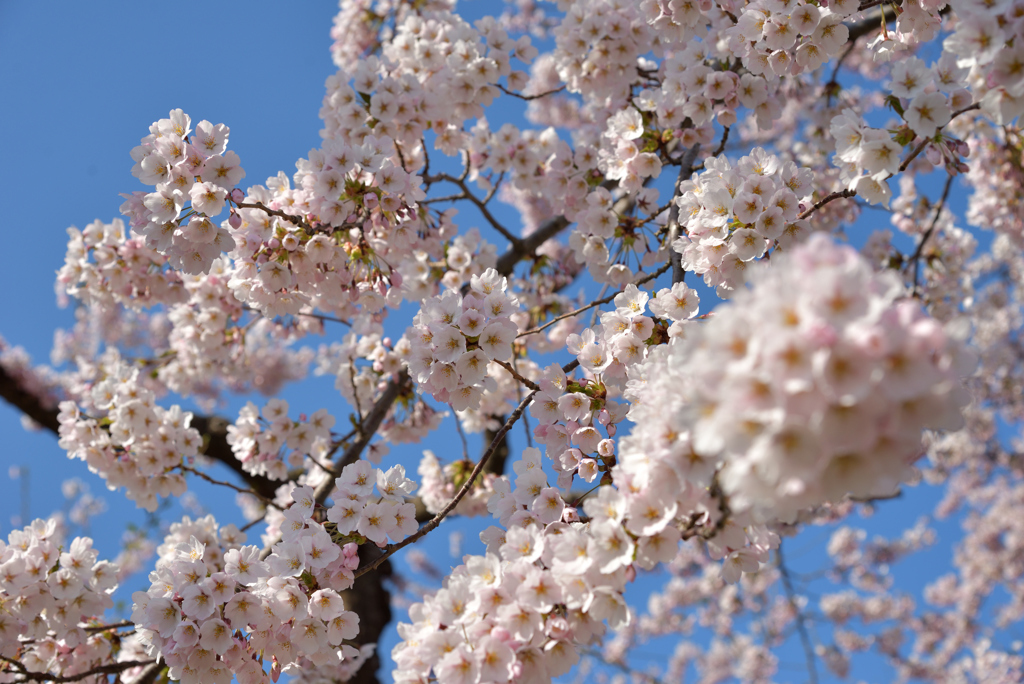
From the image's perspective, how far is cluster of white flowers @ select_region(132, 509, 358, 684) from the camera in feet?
6.13

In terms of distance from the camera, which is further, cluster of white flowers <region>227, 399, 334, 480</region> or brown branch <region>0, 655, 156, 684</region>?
cluster of white flowers <region>227, 399, 334, 480</region>

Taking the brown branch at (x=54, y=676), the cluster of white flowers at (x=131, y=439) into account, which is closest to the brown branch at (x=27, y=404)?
the cluster of white flowers at (x=131, y=439)

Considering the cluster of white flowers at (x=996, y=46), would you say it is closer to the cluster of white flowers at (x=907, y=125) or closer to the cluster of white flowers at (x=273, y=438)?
the cluster of white flowers at (x=907, y=125)

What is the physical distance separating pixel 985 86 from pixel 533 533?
174cm

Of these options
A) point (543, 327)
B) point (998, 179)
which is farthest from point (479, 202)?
point (998, 179)

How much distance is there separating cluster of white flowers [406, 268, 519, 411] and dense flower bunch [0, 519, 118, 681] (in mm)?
1709

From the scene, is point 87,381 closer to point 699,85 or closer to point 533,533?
point 533,533

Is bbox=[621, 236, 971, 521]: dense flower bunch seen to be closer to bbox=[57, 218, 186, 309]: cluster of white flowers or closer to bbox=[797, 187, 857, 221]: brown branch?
bbox=[797, 187, 857, 221]: brown branch

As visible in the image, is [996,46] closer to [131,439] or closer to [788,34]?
[788,34]

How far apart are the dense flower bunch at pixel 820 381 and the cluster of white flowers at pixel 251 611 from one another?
146cm

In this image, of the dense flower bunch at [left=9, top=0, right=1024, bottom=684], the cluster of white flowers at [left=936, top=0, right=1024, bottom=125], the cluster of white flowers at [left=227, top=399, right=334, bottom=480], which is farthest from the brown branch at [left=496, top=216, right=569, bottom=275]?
the cluster of white flowers at [left=936, top=0, right=1024, bottom=125]

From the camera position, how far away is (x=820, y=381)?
853 millimetres

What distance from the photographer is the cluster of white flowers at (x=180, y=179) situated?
228 cm

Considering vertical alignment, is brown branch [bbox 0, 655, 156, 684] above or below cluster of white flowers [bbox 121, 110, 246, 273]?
below
